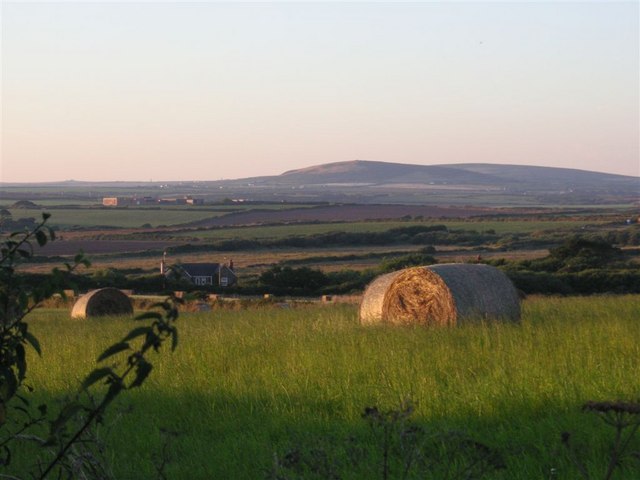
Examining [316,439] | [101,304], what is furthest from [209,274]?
[316,439]

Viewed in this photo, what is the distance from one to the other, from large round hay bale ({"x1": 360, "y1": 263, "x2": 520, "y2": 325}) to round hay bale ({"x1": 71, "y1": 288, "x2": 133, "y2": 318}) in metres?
11.2

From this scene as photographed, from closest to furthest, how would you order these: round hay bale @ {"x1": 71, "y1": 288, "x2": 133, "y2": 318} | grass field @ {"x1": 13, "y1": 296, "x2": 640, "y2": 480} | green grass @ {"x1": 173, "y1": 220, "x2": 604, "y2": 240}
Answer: grass field @ {"x1": 13, "y1": 296, "x2": 640, "y2": 480} < round hay bale @ {"x1": 71, "y1": 288, "x2": 133, "y2": 318} < green grass @ {"x1": 173, "y1": 220, "x2": 604, "y2": 240}

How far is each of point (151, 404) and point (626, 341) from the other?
5121 millimetres

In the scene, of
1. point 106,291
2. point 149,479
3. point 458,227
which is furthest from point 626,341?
point 458,227

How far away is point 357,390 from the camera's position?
9523mm

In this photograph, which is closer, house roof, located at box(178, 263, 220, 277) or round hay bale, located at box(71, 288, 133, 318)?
round hay bale, located at box(71, 288, 133, 318)

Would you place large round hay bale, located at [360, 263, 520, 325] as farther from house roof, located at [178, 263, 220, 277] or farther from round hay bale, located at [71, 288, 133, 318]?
house roof, located at [178, 263, 220, 277]

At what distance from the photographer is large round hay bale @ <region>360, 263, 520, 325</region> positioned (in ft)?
52.7

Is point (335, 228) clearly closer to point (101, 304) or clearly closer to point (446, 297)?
point (101, 304)

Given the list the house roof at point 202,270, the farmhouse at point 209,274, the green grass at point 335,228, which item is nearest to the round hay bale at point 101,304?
the farmhouse at point 209,274

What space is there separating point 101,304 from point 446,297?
13336 millimetres

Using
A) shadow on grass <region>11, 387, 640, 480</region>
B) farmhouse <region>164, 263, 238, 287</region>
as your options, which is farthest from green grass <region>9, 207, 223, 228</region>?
shadow on grass <region>11, 387, 640, 480</region>

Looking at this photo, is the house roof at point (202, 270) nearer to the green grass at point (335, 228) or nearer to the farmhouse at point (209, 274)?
the farmhouse at point (209, 274)

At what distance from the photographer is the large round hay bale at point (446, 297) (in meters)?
16.1
